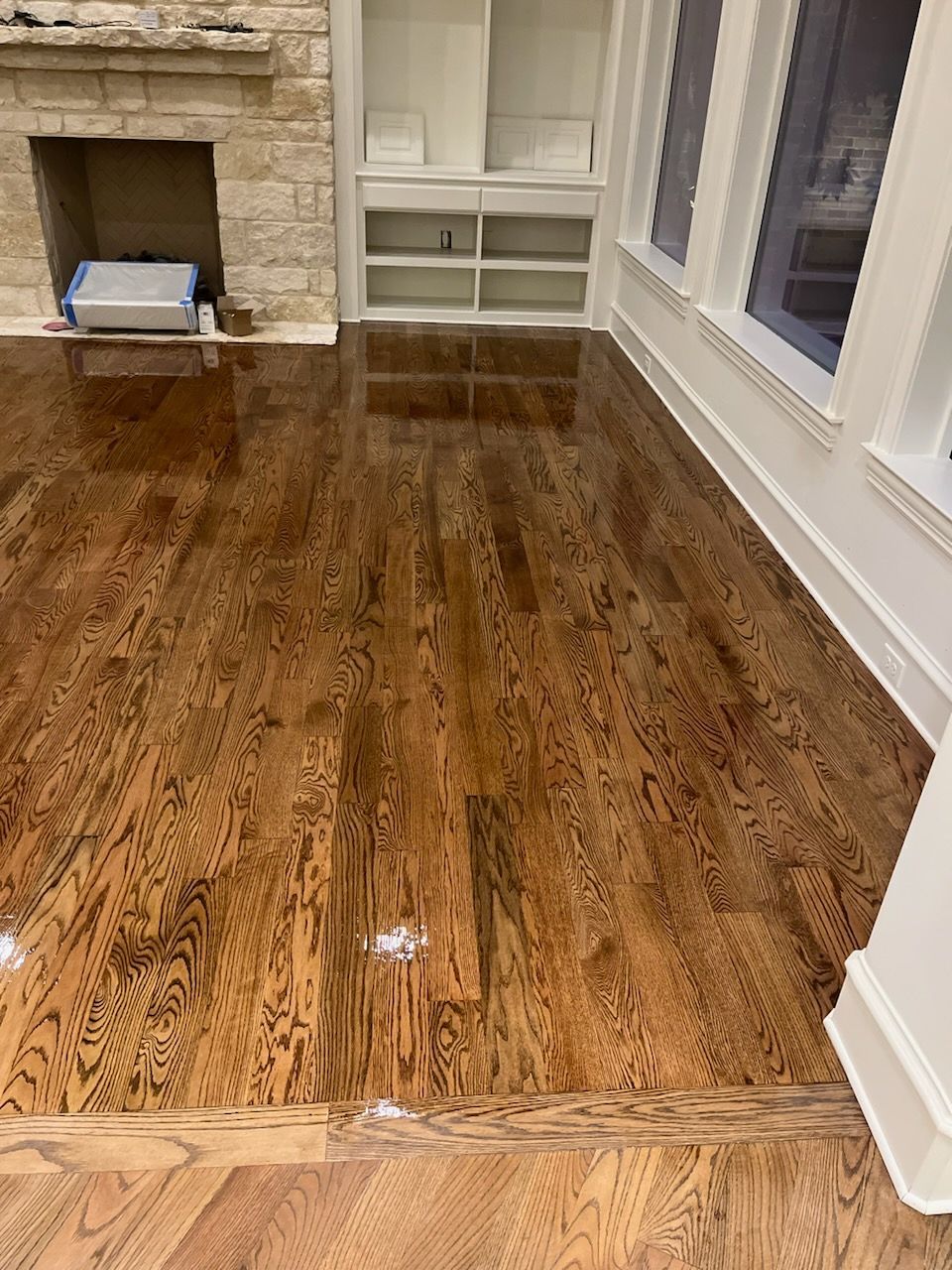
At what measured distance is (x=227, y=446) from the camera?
3.61 m

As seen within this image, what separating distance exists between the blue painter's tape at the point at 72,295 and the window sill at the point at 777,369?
3.07 meters

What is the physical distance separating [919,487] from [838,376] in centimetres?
53

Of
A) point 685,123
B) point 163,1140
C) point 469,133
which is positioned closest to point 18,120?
point 469,133

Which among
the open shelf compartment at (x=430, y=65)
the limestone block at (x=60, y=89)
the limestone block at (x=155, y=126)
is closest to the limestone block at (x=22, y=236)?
the limestone block at (x=60, y=89)

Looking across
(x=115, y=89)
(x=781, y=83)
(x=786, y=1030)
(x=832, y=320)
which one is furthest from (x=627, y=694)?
(x=115, y=89)

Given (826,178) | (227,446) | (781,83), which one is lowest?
(227,446)

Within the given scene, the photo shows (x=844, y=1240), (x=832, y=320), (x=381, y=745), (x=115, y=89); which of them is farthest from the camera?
(x=115, y=89)

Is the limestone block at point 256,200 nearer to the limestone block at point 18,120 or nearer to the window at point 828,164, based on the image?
the limestone block at point 18,120

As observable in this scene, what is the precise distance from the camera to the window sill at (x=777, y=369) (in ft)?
8.88

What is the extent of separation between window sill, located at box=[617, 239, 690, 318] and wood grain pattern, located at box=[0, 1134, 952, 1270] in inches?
133

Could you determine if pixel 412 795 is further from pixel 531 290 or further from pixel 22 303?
pixel 531 290

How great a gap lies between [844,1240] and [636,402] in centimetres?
356

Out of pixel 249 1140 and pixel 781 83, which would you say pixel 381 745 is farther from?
pixel 781 83

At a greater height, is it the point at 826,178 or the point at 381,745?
the point at 826,178
